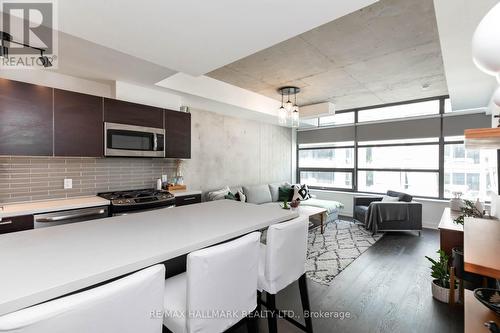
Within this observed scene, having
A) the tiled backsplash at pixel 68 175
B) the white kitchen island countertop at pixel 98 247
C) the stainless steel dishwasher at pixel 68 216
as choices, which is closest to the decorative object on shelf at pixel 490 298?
the white kitchen island countertop at pixel 98 247

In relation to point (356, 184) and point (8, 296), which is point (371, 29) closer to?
point (8, 296)

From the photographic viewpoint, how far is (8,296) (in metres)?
0.76

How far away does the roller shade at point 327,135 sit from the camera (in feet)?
20.1

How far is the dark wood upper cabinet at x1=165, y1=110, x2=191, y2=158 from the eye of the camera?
362 centimetres

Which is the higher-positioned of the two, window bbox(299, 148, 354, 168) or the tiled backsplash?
window bbox(299, 148, 354, 168)

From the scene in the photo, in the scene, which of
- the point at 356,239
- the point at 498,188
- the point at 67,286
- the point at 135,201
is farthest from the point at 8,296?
the point at 498,188

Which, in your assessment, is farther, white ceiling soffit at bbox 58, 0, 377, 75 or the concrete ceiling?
the concrete ceiling

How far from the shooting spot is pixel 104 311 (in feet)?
2.45

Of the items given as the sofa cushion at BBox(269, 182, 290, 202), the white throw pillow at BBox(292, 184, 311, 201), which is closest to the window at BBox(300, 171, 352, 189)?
the white throw pillow at BBox(292, 184, 311, 201)

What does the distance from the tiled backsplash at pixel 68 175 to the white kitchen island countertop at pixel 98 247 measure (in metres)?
1.70

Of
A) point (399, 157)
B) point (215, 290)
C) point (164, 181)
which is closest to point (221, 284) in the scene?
point (215, 290)

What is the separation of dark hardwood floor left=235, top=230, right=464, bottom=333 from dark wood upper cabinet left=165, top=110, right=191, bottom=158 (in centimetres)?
252

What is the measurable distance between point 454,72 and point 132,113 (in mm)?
3984

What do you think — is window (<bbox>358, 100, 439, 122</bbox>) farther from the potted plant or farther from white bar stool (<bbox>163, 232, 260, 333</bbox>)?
white bar stool (<bbox>163, 232, 260, 333</bbox>)
